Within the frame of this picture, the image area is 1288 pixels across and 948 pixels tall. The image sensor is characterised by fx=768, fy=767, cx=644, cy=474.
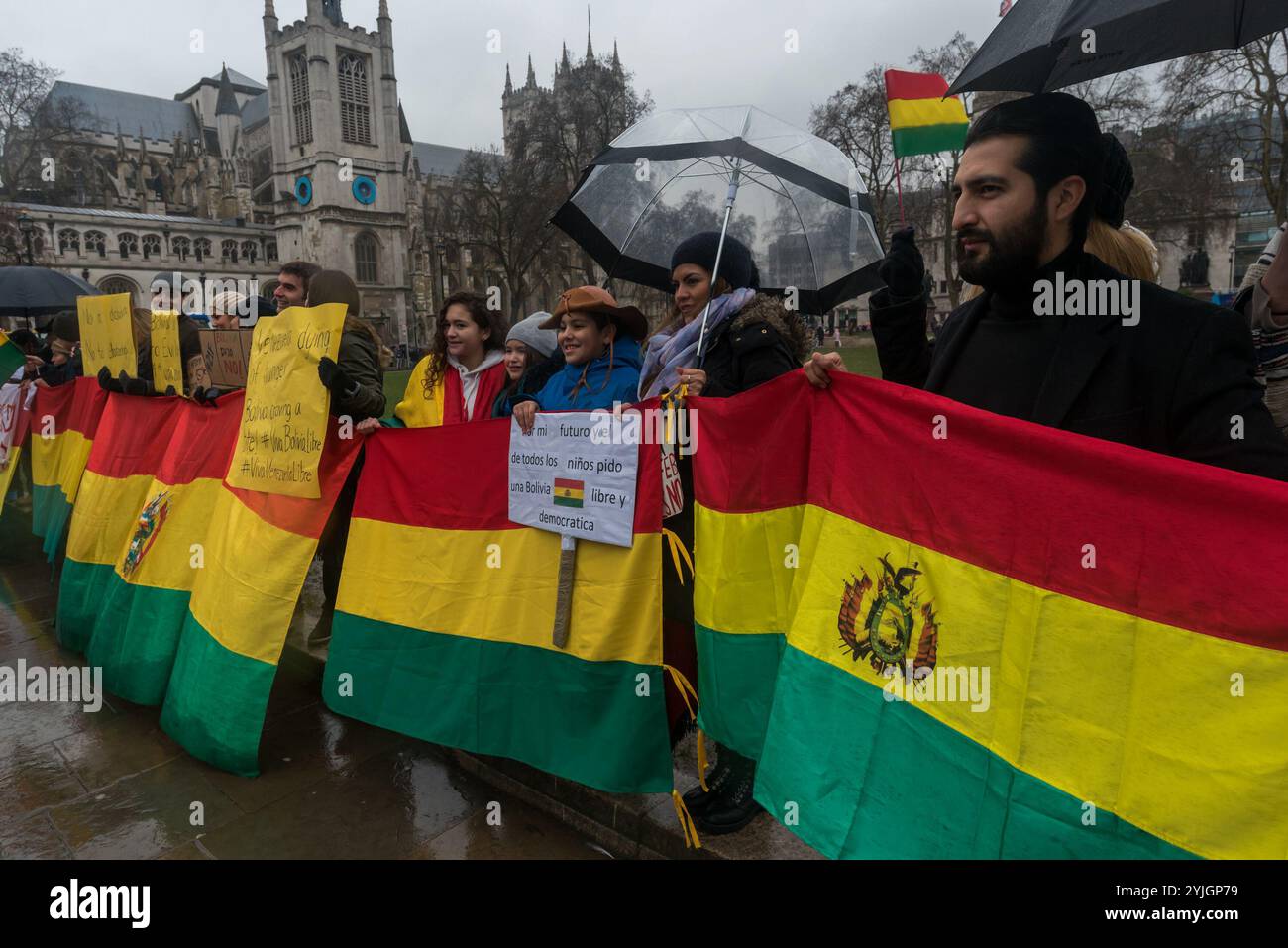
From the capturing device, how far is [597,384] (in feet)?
11.3

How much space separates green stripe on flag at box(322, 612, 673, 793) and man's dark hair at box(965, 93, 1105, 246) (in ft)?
6.67

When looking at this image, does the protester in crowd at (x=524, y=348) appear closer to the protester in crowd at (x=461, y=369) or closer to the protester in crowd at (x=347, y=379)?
the protester in crowd at (x=461, y=369)

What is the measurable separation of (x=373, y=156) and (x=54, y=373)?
7286cm

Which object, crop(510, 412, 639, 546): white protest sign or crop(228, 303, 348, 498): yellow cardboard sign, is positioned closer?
crop(510, 412, 639, 546): white protest sign

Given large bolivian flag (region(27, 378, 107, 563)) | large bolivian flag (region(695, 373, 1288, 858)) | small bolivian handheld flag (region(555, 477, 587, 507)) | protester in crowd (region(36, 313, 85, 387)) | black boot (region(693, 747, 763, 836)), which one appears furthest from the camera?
protester in crowd (region(36, 313, 85, 387))

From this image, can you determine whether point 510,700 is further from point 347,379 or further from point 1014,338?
point 1014,338

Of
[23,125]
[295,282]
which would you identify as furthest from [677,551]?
[23,125]

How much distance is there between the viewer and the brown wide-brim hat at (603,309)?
3.40 meters

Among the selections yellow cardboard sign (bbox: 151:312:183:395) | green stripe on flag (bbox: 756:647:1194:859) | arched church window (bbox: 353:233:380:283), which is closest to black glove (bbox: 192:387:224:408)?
yellow cardboard sign (bbox: 151:312:183:395)

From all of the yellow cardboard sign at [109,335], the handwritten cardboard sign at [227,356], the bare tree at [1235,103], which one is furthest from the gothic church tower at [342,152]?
the handwritten cardboard sign at [227,356]

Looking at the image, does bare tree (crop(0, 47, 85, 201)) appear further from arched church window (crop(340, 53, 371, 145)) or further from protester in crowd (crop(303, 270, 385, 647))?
protester in crowd (crop(303, 270, 385, 647))

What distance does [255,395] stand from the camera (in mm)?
4020

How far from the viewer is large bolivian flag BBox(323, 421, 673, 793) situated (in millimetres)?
2945

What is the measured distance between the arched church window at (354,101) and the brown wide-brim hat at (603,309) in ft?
255
